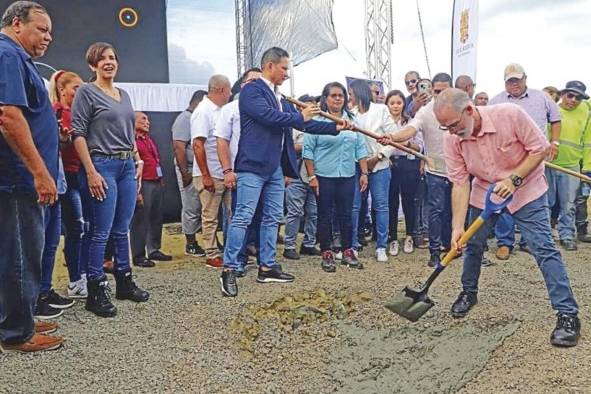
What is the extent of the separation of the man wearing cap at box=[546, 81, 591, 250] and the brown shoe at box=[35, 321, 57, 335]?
4778mm

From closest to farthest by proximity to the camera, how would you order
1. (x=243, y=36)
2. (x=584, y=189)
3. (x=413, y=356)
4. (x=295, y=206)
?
1. (x=413, y=356)
2. (x=295, y=206)
3. (x=584, y=189)
4. (x=243, y=36)

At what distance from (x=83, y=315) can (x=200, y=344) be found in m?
1.00

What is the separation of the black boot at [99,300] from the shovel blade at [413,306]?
1.81m

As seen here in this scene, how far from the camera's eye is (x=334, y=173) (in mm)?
5156

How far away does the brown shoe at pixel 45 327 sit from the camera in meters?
→ 3.45

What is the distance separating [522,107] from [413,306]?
279 cm

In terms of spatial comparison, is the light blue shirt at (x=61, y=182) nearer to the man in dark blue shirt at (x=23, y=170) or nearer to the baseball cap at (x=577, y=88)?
the man in dark blue shirt at (x=23, y=170)

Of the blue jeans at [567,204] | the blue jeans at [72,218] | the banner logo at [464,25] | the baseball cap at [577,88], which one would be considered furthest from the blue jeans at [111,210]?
the banner logo at [464,25]

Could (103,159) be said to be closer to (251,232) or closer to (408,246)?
(251,232)

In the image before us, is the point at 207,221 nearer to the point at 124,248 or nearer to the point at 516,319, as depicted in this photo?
the point at 124,248

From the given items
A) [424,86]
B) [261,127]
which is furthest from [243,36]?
[261,127]

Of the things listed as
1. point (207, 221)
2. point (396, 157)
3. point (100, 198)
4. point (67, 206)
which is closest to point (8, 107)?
point (100, 198)

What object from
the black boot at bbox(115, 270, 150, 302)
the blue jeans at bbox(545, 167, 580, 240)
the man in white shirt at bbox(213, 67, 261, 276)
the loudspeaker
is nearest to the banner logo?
the blue jeans at bbox(545, 167, 580, 240)

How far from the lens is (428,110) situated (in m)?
5.18
